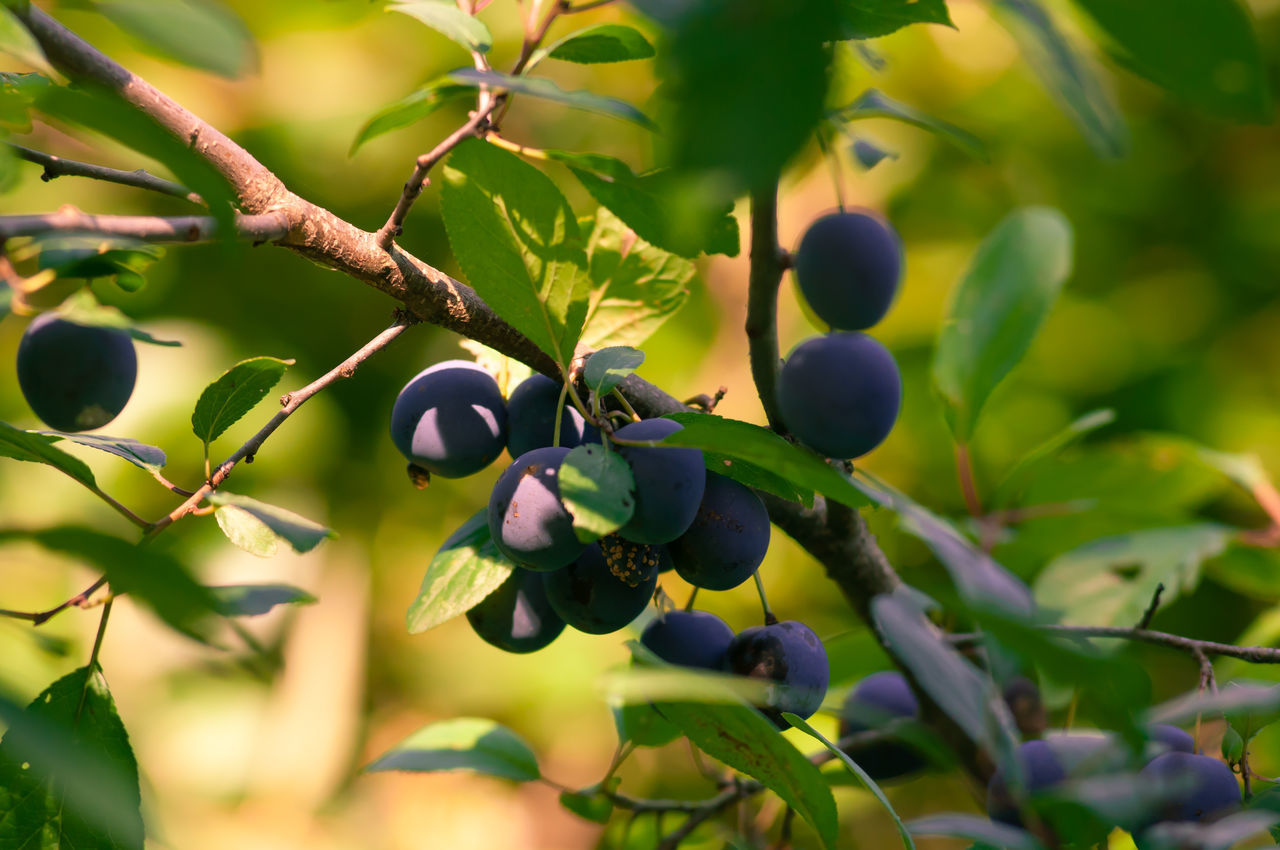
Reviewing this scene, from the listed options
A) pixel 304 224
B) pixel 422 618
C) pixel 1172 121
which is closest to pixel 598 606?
pixel 422 618

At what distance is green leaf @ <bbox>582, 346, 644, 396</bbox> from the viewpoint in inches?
11.7

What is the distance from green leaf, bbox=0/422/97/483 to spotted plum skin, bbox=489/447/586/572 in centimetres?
13

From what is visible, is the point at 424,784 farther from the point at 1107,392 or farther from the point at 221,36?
the point at 221,36

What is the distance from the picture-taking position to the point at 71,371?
338 mm

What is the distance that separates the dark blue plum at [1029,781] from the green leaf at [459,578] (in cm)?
22

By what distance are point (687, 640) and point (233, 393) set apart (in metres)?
0.21

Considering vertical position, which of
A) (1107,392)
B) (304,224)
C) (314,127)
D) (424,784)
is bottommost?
(424,784)

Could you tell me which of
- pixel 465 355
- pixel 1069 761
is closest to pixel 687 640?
pixel 1069 761

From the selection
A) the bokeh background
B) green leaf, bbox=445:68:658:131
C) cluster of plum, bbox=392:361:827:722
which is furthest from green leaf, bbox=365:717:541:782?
the bokeh background

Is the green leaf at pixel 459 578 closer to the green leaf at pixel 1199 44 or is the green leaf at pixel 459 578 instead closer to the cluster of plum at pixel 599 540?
the cluster of plum at pixel 599 540

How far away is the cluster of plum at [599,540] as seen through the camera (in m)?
0.29

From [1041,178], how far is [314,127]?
1.23 m

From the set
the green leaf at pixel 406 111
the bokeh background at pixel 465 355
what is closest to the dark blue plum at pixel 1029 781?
the green leaf at pixel 406 111

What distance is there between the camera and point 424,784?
1.38 m
